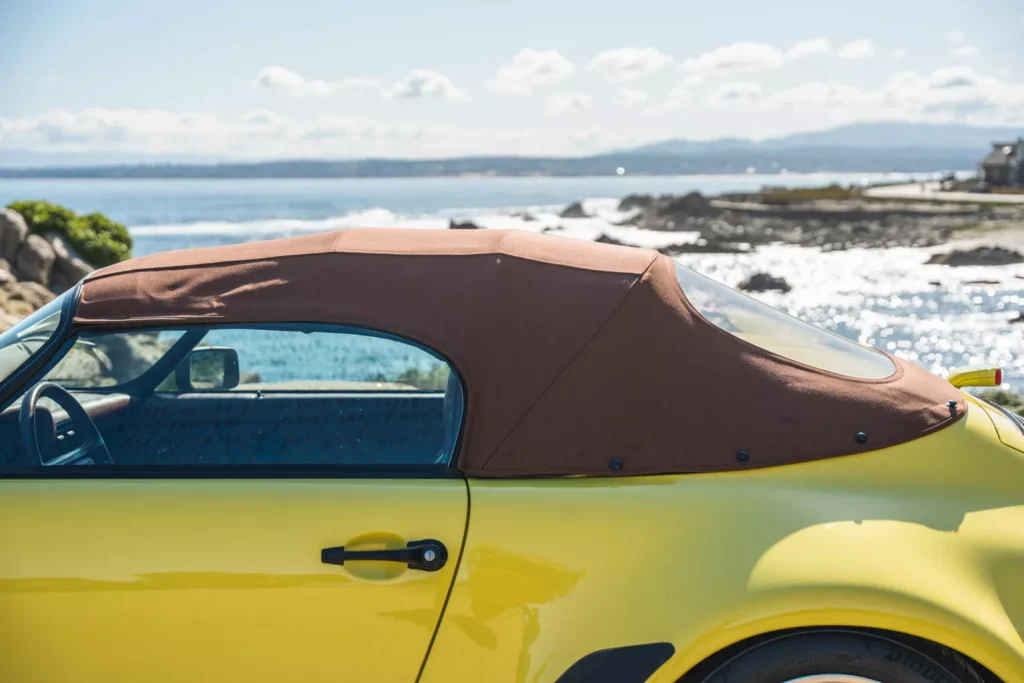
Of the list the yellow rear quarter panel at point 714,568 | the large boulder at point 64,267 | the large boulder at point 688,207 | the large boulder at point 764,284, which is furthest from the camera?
the large boulder at point 688,207

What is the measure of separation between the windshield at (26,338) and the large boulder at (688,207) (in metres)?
68.6

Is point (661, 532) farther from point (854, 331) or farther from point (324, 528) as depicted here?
point (854, 331)

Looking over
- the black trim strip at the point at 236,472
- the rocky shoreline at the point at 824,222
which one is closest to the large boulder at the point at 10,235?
the black trim strip at the point at 236,472

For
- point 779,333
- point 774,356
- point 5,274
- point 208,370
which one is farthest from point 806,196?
point 774,356

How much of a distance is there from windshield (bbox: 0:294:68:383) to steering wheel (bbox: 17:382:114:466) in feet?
0.34

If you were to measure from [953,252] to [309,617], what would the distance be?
3970 centimetres

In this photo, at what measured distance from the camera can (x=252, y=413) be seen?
3033 mm

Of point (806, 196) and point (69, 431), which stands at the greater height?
point (69, 431)

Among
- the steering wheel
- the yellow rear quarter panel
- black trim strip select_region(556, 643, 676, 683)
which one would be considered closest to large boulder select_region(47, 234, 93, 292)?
the steering wheel

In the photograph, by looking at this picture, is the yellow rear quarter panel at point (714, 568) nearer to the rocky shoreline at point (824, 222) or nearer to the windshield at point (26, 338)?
the windshield at point (26, 338)

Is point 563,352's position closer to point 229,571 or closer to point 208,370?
point 229,571

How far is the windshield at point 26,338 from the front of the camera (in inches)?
90.8

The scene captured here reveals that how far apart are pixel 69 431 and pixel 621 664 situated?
5.48 ft

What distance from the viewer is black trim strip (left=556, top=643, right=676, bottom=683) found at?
1950 millimetres
